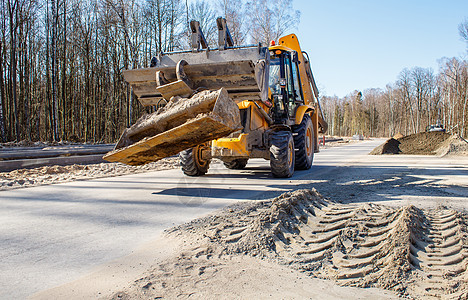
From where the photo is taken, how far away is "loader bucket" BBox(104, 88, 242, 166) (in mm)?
4816

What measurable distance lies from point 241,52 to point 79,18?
24312mm

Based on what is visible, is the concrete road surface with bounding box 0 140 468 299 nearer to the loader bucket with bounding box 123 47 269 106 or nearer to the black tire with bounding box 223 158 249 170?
the loader bucket with bounding box 123 47 269 106

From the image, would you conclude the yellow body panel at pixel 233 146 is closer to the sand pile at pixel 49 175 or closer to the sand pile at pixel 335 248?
the sand pile at pixel 49 175

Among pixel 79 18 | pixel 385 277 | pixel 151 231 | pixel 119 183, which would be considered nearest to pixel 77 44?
pixel 79 18

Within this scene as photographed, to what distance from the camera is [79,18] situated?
25859 millimetres

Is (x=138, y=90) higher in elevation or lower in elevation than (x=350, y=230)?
higher

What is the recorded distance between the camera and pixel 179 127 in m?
4.86

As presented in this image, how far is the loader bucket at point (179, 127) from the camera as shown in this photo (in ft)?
15.8

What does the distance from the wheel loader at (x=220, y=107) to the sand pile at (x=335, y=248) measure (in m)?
1.86

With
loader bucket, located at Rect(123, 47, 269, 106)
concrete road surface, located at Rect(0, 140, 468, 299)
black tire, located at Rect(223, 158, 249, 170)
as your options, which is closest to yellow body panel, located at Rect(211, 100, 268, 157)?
loader bucket, located at Rect(123, 47, 269, 106)

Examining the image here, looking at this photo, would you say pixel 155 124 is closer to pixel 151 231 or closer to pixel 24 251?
pixel 151 231

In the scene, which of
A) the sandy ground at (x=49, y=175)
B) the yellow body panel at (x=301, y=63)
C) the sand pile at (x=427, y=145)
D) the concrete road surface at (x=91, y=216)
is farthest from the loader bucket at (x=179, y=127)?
the sand pile at (x=427, y=145)

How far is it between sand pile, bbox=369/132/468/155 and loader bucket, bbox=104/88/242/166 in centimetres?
1232

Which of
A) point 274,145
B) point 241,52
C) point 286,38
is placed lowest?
point 274,145
